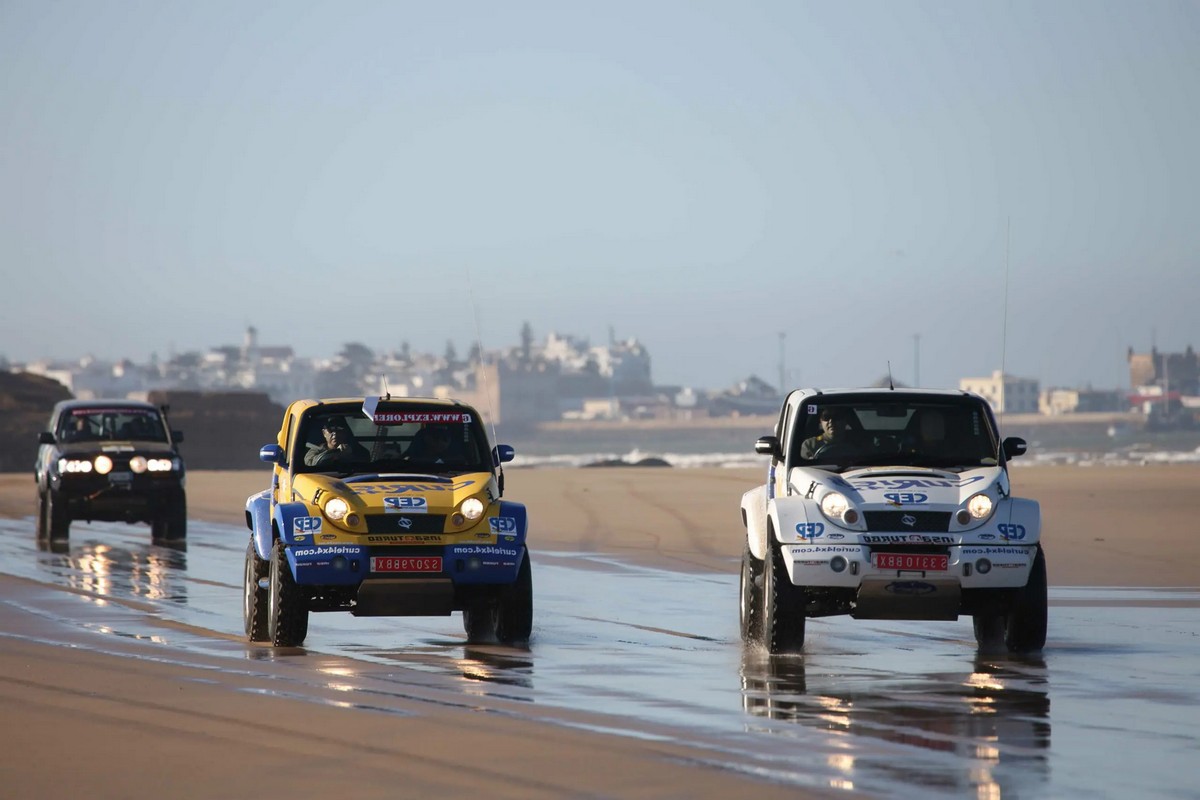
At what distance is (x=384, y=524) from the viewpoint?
1293 centimetres

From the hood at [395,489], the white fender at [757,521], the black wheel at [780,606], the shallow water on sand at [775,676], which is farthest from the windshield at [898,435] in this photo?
the hood at [395,489]

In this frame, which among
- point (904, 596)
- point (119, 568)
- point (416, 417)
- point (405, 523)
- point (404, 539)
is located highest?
point (416, 417)

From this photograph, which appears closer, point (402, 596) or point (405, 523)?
point (402, 596)

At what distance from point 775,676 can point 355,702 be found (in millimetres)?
2666

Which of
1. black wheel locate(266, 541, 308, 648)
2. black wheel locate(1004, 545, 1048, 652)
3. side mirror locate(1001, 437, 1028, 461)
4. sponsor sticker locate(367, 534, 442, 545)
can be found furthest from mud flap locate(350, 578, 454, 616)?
A: side mirror locate(1001, 437, 1028, 461)

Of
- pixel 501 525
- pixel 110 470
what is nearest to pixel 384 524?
pixel 501 525

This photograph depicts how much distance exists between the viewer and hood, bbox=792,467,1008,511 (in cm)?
1219

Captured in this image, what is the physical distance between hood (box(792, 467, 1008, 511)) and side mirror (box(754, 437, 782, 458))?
0.32 meters

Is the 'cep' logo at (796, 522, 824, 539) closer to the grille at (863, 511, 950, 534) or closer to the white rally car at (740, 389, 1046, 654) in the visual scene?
the white rally car at (740, 389, 1046, 654)

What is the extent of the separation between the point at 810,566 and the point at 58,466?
14.6 m

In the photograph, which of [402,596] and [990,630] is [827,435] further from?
[402,596]

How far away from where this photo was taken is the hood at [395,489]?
12992 mm

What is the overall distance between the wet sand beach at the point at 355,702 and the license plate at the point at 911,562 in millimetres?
665

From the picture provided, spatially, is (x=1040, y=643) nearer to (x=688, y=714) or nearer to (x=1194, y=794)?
(x=688, y=714)
